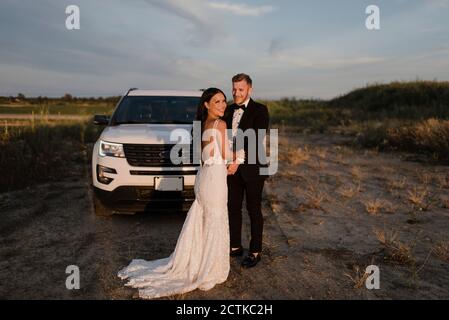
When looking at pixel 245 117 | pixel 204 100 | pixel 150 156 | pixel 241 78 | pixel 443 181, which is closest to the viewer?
pixel 204 100

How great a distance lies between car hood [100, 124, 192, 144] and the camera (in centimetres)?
552

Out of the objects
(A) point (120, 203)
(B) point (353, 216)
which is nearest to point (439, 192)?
(B) point (353, 216)

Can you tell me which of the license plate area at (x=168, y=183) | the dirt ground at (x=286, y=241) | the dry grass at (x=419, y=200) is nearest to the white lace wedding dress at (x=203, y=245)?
the dirt ground at (x=286, y=241)

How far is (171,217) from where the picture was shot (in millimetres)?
6277

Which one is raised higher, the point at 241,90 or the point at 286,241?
the point at 241,90

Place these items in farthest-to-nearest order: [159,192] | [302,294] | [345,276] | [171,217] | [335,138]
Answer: [335,138] → [171,217] → [159,192] → [345,276] → [302,294]

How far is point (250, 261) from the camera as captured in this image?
439 cm

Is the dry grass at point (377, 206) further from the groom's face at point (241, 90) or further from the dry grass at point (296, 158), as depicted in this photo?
the dry grass at point (296, 158)

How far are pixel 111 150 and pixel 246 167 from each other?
7.10 feet

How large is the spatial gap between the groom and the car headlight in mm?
1759

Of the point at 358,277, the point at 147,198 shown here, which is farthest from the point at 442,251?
the point at 147,198

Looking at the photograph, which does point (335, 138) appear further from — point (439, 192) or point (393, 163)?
point (439, 192)

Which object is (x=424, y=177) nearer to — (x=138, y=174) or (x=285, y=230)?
(x=285, y=230)

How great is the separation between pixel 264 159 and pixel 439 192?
16.4 ft
